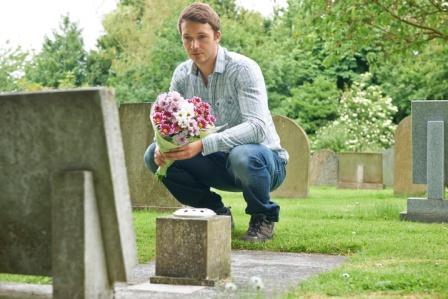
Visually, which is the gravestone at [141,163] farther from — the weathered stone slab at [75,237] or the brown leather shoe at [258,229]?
the weathered stone slab at [75,237]

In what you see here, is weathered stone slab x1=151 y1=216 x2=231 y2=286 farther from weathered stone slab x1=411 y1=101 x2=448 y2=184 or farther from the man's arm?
weathered stone slab x1=411 y1=101 x2=448 y2=184

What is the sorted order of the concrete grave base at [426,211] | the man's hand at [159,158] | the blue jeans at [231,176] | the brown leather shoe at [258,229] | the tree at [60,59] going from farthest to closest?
the tree at [60,59] → the concrete grave base at [426,211] → the brown leather shoe at [258,229] → the blue jeans at [231,176] → the man's hand at [159,158]

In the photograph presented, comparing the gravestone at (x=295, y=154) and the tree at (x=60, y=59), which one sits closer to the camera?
the gravestone at (x=295, y=154)

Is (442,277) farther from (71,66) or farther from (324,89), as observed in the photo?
(71,66)

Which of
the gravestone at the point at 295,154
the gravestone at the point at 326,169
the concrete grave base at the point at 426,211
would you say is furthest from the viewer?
the gravestone at the point at 326,169

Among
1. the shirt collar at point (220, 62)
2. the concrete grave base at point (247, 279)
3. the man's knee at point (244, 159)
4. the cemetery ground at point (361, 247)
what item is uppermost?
the shirt collar at point (220, 62)

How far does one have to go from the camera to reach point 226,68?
5578 millimetres

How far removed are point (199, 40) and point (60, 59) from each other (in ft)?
137

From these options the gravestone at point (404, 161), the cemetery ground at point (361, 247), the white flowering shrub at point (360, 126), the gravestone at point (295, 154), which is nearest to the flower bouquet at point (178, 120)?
the cemetery ground at point (361, 247)

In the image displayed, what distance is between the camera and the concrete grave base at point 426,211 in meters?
8.09

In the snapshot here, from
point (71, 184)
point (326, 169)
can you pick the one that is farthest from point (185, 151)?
point (326, 169)

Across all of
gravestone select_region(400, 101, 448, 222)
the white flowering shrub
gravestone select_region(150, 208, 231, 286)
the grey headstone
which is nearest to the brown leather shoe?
gravestone select_region(150, 208, 231, 286)

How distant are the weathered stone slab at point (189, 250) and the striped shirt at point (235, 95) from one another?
1.14m

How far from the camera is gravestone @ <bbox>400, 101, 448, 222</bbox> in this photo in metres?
8.18
